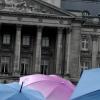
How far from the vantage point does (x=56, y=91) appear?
10633 mm

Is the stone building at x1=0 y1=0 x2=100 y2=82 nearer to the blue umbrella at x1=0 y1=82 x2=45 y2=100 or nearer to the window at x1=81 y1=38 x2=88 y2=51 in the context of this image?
the window at x1=81 y1=38 x2=88 y2=51

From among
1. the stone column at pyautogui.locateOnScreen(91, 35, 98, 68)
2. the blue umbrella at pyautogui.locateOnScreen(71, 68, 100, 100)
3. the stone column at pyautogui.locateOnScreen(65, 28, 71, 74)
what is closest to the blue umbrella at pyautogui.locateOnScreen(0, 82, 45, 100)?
the blue umbrella at pyautogui.locateOnScreen(71, 68, 100, 100)

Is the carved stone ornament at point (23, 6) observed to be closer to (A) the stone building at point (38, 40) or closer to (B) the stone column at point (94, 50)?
(A) the stone building at point (38, 40)

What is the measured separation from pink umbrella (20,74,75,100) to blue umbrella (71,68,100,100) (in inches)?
83.4

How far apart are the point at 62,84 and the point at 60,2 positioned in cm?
5373

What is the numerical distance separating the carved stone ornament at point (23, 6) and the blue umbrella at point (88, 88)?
49264mm

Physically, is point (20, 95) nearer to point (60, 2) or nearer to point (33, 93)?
point (33, 93)

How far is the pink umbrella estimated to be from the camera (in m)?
10.3

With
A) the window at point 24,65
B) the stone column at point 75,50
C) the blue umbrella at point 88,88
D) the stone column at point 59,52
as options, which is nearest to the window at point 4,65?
the window at point 24,65

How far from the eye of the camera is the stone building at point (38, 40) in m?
57.0

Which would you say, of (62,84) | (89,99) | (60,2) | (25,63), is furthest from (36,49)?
(89,99)

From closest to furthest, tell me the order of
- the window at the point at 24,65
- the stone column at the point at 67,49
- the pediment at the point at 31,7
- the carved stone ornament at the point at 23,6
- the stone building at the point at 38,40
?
the carved stone ornament at the point at 23,6, the pediment at the point at 31,7, the stone building at the point at 38,40, the stone column at the point at 67,49, the window at the point at 24,65

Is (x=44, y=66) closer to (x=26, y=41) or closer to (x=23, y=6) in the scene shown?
(x=26, y=41)

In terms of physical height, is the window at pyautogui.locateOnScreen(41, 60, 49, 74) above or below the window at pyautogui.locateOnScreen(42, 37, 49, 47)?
below
